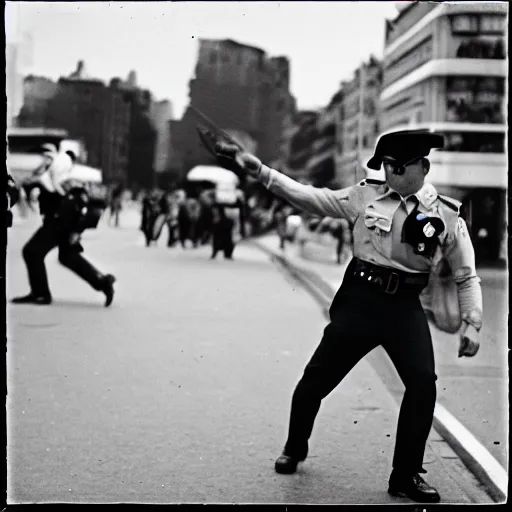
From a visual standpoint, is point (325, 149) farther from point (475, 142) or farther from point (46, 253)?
point (46, 253)

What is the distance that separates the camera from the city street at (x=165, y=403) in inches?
249

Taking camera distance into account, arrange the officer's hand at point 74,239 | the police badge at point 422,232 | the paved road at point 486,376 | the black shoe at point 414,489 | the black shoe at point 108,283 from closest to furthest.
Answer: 1. the police badge at point 422,232
2. the black shoe at point 414,489
3. the paved road at point 486,376
4. the officer's hand at point 74,239
5. the black shoe at point 108,283

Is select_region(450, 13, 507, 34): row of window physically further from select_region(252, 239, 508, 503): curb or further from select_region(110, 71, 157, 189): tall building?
select_region(252, 239, 508, 503): curb

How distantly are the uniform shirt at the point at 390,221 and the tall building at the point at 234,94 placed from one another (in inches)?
23.8

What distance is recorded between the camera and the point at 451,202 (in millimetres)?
5941

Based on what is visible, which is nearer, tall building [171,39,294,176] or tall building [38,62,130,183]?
tall building [171,39,294,176]

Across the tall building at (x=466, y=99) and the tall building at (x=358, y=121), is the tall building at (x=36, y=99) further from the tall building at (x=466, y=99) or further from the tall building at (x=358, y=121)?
the tall building at (x=466, y=99)

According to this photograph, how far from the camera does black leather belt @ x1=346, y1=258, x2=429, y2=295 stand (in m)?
5.96

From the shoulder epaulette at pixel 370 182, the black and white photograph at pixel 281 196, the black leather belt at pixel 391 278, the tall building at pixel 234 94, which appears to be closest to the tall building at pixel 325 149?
the black and white photograph at pixel 281 196

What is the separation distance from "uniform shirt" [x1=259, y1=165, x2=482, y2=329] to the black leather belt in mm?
26

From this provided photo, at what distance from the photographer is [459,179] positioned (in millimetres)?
6426

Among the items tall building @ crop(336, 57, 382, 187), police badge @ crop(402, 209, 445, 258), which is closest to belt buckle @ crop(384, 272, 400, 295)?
police badge @ crop(402, 209, 445, 258)
